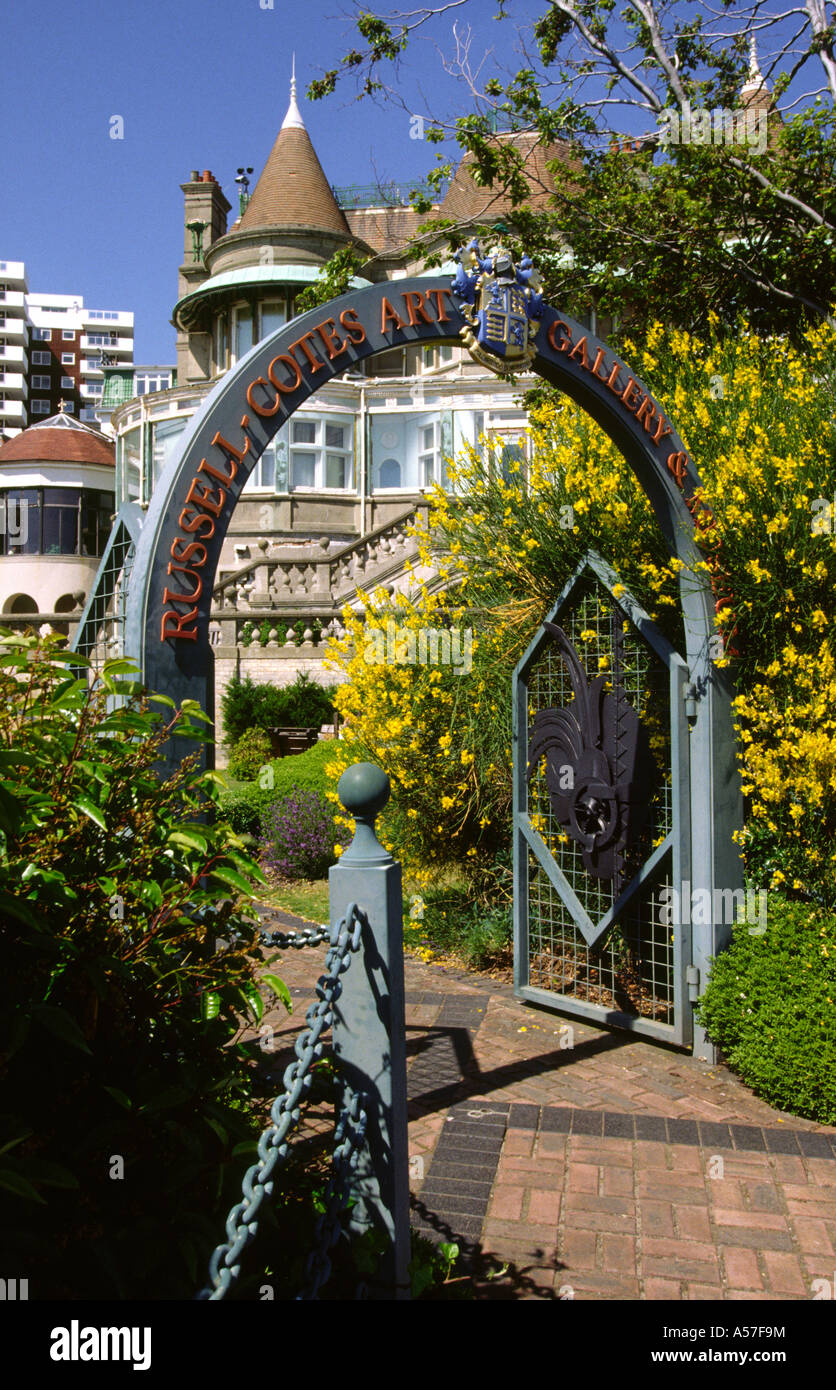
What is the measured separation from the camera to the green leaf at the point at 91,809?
2.12m

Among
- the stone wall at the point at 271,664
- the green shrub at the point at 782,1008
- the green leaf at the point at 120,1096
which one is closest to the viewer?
the green leaf at the point at 120,1096

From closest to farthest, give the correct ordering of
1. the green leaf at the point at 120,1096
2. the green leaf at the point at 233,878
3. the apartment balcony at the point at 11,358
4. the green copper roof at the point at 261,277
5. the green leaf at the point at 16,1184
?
the green leaf at the point at 16,1184 → the green leaf at the point at 120,1096 → the green leaf at the point at 233,878 → the green copper roof at the point at 261,277 → the apartment balcony at the point at 11,358

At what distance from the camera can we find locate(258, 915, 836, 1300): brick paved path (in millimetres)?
3592

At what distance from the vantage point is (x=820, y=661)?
550cm

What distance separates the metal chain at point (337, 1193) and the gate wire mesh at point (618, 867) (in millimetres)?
3381

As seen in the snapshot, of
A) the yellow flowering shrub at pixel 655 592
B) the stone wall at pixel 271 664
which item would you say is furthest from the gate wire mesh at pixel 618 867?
the stone wall at pixel 271 664

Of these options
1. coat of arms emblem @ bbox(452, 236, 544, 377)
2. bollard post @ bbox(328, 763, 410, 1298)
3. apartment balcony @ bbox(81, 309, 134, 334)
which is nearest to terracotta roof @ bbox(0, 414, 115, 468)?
coat of arms emblem @ bbox(452, 236, 544, 377)

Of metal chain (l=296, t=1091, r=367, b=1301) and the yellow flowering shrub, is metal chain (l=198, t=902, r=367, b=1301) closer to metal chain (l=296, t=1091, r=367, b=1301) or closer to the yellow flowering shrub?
metal chain (l=296, t=1091, r=367, b=1301)

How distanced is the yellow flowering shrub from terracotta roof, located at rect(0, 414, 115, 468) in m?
Result: 34.1

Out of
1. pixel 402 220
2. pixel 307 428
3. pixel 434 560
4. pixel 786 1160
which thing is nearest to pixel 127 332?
pixel 402 220

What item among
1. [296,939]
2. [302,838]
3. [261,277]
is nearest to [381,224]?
[261,277]

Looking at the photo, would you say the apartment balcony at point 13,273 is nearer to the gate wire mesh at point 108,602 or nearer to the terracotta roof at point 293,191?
the terracotta roof at point 293,191

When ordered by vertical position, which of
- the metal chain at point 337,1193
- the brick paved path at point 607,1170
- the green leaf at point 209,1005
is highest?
the green leaf at point 209,1005

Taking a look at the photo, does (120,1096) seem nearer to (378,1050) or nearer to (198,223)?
(378,1050)
